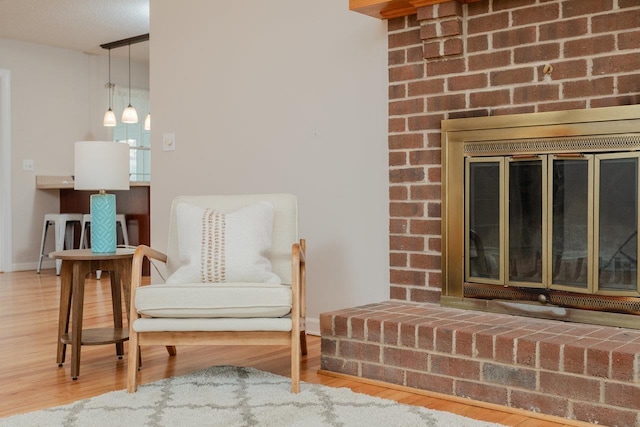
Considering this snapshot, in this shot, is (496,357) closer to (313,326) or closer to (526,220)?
(526,220)

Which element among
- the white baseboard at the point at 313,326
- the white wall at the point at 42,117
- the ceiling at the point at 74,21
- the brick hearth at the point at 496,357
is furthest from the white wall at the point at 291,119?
the white wall at the point at 42,117

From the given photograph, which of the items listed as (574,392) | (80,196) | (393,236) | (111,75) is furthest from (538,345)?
(111,75)

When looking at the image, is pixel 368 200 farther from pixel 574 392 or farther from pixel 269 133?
pixel 574 392

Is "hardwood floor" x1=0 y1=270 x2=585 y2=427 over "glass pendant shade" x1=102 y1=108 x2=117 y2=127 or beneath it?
beneath

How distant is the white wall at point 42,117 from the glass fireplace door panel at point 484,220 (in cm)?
574

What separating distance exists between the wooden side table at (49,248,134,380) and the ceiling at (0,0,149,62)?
11.8 ft

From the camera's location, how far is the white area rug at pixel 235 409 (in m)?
2.32

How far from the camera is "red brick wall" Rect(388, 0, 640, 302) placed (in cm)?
280

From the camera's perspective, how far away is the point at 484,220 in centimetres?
314

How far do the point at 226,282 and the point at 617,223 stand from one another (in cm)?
155

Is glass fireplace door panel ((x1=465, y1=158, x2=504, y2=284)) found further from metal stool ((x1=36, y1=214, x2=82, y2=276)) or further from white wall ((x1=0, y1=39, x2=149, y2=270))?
white wall ((x1=0, y1=39, x2=149, y2=270))

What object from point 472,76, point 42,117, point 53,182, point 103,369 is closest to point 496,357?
point 472,76

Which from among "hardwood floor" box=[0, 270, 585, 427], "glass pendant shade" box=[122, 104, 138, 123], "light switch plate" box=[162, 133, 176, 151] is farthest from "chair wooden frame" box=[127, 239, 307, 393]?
"glass pendant shade" box=[122, 104, 138, 123]

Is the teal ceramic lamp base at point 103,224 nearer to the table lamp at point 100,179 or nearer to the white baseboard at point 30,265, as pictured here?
the table lamp at point 100,179
